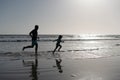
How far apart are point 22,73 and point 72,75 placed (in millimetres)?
2085

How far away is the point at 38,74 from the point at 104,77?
2.67 meters

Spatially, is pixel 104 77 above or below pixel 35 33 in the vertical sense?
below

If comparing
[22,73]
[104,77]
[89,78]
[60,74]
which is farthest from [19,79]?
[104,77]

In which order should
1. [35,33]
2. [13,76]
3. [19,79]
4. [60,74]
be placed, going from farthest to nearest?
[35,33], [60,74], [13,76], [19,79]

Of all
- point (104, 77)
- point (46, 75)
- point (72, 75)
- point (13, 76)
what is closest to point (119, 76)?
point (104, 77)

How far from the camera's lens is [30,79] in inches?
332

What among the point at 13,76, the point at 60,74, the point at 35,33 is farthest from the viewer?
the point at 35,33

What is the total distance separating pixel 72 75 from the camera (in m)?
9.30

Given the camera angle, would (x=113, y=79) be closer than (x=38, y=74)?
Yes

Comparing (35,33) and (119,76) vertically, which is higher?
(35,33)

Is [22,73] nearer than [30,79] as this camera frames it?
No

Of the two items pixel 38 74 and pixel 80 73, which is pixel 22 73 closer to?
pixel 38 74

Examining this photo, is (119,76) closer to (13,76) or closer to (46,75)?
(46,75)

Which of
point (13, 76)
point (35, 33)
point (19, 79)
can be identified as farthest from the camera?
point (35, 33)
